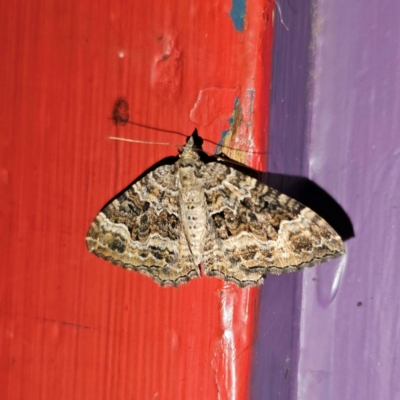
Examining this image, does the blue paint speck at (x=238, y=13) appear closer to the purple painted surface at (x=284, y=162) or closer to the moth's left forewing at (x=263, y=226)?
the purple painted surface at (x=284, y=162)

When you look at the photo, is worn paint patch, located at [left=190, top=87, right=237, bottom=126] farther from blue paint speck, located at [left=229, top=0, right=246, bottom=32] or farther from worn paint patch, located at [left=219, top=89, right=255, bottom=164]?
blue paint speck, located at [left=229, top=0, right=246, bottom=32]

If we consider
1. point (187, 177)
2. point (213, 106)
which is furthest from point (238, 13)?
point (187, 177)

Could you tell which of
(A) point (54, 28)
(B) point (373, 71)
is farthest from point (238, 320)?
(A) point (54, 28)

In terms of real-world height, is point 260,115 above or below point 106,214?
above

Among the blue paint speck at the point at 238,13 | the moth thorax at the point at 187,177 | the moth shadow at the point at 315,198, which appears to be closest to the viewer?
the blue paint speck at the point at 238,13

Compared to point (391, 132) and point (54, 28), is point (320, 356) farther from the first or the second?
point (54, 28)

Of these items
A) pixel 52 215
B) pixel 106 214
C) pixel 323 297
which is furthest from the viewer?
pixel 52 215

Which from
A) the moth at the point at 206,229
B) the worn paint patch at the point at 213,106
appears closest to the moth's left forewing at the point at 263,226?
the moth at the point at 206,229
